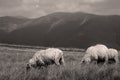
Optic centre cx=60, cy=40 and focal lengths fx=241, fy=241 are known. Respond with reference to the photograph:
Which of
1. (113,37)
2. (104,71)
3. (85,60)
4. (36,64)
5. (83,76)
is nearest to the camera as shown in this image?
(83,76)

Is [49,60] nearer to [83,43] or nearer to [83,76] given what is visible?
[83,76]

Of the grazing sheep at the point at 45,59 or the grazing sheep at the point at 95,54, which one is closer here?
the grazing sheep at the point at 45,59

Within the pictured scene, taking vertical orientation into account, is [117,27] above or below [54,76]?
above

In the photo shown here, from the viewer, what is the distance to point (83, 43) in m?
187

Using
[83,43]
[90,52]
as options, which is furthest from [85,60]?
[83,43]

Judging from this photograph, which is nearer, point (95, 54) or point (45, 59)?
point (45, 59)

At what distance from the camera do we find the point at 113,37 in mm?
185500

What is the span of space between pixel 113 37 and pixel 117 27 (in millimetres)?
14791

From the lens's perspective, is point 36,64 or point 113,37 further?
point 113,37

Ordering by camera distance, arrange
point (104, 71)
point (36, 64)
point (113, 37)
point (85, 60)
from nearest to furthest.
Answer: point (104, 71) → point (36, 64) → point (85, 60) → point (113, 37)

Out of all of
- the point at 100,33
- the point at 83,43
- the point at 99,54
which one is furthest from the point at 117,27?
the point at 99,54

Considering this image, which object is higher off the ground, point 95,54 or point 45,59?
point 95,54

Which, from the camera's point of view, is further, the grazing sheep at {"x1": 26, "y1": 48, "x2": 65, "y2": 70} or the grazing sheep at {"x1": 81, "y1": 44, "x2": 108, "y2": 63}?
the grazing sheep at {"x1": 81, "y1": 44, "x2": 108, "y2": 63}

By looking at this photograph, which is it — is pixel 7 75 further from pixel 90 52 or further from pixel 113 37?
pixel 113 37
